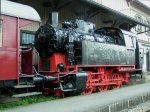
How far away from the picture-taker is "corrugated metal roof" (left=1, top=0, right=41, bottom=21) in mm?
9073

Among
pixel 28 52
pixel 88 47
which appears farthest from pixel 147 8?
pixel 28 52

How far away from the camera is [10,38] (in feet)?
30.7

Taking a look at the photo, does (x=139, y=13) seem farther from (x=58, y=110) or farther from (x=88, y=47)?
(x=58, y=110)

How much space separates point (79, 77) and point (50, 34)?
6.16 feet

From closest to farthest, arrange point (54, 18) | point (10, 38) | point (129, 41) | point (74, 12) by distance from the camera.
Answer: point (10, 38), point (54, 18), point (74, 12), point (129, 41)

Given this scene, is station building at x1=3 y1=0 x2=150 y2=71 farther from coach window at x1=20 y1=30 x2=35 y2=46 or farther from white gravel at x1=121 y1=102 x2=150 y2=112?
white gravel at x1=121 y1=102 x2=150 y2=112

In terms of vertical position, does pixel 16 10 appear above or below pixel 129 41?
above

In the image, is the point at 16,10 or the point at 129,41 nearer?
the point at 16,10

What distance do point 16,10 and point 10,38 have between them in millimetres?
771

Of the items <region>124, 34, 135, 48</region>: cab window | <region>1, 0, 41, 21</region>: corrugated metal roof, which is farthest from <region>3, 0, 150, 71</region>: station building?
<region>1, 0, 41, 21</region>: corrugated metal roof

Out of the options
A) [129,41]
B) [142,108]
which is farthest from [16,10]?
[129,41]

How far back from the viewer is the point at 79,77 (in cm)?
1272

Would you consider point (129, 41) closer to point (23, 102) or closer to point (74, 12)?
point (74, 12)

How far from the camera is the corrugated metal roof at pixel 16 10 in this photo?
9073 millimetres
